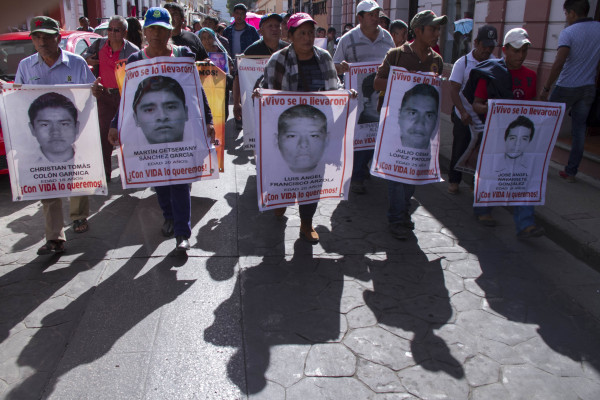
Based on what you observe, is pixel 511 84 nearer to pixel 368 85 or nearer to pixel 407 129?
pixel 407 129

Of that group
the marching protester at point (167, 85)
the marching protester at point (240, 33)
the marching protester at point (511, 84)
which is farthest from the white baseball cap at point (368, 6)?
the marching protester at point (240, 33)

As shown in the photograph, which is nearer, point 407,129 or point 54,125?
point 54,125

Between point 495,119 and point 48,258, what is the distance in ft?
13.2

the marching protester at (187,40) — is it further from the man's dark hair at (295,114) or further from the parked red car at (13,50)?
the man's dark hair at (295,114)

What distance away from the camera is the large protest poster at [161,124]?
412 cm

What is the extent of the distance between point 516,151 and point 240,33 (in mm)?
6321

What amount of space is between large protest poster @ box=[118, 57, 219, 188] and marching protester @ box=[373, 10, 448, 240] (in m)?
1.76

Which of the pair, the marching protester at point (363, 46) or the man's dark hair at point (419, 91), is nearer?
the man's dark hair at point (419, 91)

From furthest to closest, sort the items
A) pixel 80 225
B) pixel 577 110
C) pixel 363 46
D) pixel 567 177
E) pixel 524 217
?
pixel 567 177 → pixel 577 110 → pixel 363 46 → pixel 80 225 → pixel 524 217

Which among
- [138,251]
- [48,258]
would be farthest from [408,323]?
[48,258]

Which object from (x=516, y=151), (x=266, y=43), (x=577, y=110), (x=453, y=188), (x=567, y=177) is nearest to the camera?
(x=516, y=151)

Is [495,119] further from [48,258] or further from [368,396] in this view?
[48,258]

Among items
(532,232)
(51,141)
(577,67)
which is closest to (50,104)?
(51,141)

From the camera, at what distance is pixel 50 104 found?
14.2ft
